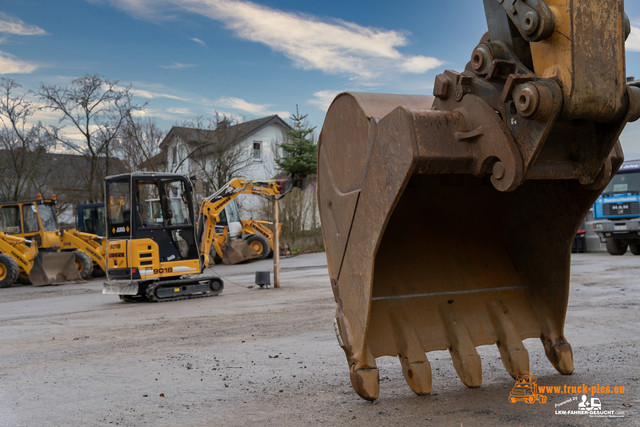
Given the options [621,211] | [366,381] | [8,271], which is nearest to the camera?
[366,381]

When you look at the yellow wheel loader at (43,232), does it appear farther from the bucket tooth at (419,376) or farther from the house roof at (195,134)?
the bucket tooth at (419,376)

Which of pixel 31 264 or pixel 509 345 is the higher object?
pixel 509 345

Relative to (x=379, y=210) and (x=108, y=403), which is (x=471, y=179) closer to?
(x=379, y=210)

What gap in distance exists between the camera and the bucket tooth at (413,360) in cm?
315

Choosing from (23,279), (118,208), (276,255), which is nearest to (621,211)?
(276,255)

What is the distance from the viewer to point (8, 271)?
1404cm

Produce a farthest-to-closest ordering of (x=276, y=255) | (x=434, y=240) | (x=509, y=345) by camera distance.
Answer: (x=276, y=255) < (x=434, y=240) < (x=509, y=345)

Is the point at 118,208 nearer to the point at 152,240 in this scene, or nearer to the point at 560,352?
the point at 152,240

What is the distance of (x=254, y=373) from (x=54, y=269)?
1239cm

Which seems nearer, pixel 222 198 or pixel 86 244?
pixel 222 198

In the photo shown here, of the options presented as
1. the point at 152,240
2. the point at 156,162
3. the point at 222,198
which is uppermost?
the point at 156,162

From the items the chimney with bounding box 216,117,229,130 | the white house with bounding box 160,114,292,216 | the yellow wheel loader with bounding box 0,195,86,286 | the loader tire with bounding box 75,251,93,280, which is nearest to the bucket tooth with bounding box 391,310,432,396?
the yellow wheel loader with bounding box 0,195,86,286

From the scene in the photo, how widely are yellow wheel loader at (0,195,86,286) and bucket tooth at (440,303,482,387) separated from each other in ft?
45.2

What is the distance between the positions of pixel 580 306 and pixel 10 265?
1340 cm
